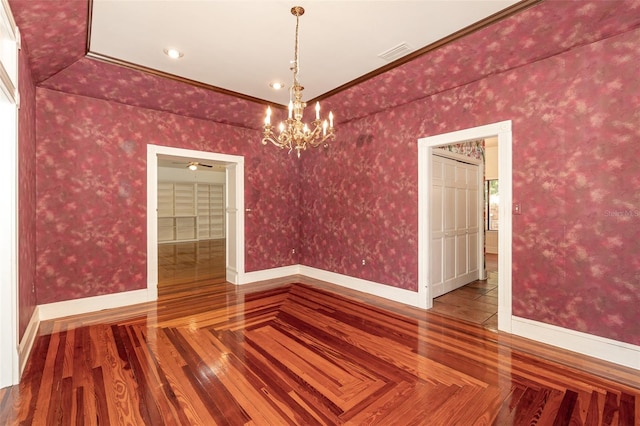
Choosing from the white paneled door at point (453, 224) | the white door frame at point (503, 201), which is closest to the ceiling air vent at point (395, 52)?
the white door frame at point (503, 201)

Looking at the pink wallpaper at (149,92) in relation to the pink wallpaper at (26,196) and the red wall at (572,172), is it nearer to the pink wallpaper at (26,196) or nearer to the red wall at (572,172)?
the pink wallpaper at (26,196)

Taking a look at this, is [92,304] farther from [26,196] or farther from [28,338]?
[26,196]

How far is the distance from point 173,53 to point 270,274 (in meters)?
3.69

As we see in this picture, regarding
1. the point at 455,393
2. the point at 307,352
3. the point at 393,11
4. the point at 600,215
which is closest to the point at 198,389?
the point at 307,352

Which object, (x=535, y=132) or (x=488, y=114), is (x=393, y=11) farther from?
(x=535, y=132)

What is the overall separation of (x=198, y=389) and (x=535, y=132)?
3.74 metres

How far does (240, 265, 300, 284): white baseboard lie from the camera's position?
201 inches

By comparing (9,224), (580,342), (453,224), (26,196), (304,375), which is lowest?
(304,375)

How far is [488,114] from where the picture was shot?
10.5 feet

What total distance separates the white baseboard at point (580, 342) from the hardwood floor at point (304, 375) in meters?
0.12

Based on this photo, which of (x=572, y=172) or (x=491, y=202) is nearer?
(x=572, y=172)

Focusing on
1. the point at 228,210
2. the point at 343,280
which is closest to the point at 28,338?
the point at 228,210

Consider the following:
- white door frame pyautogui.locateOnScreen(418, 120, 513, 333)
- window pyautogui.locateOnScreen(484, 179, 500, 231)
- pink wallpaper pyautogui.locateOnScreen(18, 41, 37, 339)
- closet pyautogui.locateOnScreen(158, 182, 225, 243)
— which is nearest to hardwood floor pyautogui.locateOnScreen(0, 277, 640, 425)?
white door frame pyautogui.locateOnScreen(418, 120, 513, 333)

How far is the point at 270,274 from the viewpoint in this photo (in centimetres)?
539
